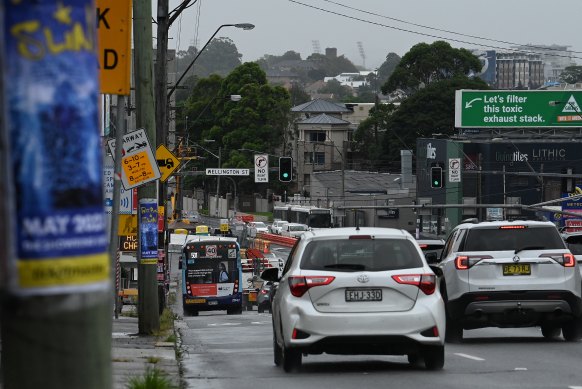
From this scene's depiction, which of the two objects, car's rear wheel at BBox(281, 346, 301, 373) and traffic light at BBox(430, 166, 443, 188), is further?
traffic light at BBox(430, 166, 443, 188)

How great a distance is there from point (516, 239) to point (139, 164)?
5568mm

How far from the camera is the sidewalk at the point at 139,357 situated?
12.9 metres

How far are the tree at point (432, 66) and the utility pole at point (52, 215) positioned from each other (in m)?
123

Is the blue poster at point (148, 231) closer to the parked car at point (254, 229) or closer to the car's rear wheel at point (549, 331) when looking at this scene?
the car's rear wheel at point (549, 331)

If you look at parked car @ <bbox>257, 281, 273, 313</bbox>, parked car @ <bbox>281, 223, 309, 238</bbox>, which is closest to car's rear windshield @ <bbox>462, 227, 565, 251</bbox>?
parked car @ <bbox>257, 281, 273, 313</bbox>

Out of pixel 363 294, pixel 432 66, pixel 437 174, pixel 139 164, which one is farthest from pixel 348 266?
pixel 432 66

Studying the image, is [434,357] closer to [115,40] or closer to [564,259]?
[564,259]

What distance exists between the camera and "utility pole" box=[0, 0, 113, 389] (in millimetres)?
3648

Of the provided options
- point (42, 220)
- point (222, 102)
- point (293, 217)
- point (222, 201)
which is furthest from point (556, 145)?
point (42, 220)

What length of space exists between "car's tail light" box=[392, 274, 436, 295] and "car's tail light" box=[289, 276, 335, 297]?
0.74 meters

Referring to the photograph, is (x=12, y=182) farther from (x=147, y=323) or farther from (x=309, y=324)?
(x=147, y=323)

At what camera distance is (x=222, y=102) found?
383 feet

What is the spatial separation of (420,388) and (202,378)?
262cm

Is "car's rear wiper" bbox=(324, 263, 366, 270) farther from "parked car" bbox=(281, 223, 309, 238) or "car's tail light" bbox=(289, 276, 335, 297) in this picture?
"parked car" bbox=(281, 223, 309, 238)
